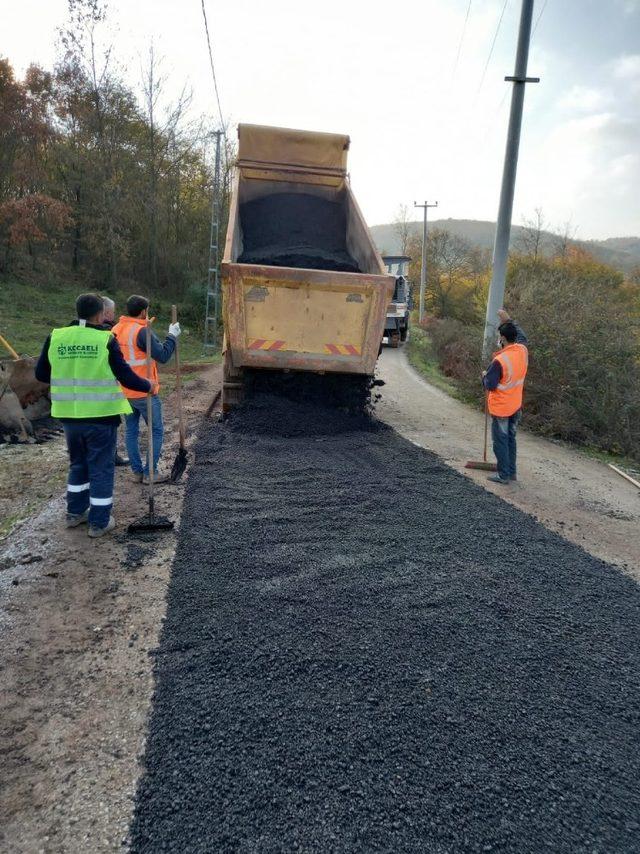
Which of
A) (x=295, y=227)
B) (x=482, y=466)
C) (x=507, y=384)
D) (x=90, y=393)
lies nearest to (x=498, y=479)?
(x=482, y=466)

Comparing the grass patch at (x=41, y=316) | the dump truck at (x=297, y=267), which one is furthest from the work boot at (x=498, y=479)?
the grass patch at (x=41, y=316)

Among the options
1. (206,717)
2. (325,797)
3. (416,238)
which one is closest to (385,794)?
(325,797)

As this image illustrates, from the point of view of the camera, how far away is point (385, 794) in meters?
1.71

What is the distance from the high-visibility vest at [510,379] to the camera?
16.5ft

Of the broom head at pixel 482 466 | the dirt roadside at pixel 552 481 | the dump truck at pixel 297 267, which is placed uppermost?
the dump truck at pixel 297 267

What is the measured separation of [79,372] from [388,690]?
8.56 feet

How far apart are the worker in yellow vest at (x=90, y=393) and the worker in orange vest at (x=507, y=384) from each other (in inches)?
124

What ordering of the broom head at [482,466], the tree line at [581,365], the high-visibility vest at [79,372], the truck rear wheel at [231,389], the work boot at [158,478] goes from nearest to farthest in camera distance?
1. the high-visibility vest at [79,372]
2. the work boot at [158,478]
3. the broom head at [482,466]
4. the truck rear wheel at [231,389]
5. the tree line at [581,365]

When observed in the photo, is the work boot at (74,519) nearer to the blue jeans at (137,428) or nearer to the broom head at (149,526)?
the broom head at (149,526)

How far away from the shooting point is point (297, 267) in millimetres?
6441

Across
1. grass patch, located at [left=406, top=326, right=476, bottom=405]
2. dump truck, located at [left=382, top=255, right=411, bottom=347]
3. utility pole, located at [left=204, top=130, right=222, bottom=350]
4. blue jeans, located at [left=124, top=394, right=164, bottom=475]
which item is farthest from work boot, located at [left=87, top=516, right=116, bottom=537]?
dump truck, located at [left=382, top=255, right=411, bottom=347]

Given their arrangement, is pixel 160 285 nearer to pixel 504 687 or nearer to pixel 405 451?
pixel 405 451

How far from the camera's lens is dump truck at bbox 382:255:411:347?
56.8ft

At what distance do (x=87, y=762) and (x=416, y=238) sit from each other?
44.9m
